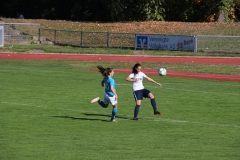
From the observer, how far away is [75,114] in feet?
67.6

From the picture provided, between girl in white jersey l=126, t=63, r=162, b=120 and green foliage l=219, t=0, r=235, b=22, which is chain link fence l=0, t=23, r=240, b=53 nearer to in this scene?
green foliage l=219, t=0, r=235, b=22

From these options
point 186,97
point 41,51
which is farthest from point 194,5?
point 186,97

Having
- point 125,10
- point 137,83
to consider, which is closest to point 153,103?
point 137,83

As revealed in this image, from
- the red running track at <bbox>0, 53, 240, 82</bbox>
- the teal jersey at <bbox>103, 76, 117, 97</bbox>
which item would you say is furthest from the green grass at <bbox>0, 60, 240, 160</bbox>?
the red running track at <bbox>0, 53, 240, 82</bbox>

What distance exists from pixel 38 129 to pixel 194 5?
A: 188 ft

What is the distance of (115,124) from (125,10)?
178 ft

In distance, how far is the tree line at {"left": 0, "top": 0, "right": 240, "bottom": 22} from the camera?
7044cm

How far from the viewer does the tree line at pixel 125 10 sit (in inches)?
2773

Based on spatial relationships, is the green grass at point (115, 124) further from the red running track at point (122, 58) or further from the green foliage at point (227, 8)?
the green foliage at point (227, 8)

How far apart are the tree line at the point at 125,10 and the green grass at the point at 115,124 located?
3970 cm

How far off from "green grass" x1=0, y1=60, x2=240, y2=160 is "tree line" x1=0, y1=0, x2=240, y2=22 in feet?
130

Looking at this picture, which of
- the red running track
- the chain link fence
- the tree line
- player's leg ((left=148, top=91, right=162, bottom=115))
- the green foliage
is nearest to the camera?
player's leg ((left=148, top=91, right=162, bottom=115))

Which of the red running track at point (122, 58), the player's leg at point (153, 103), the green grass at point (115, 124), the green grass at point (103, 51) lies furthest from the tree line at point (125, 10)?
the player's leg at point (153, 103)

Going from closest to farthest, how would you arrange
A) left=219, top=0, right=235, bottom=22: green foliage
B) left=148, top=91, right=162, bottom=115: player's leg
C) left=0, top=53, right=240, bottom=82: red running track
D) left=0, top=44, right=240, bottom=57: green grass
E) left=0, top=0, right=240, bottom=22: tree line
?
left=148, top=91, right=162, bottom=115: player's leg < left=0, top=53, right=240, bottom=82: red running track < left=0, top=44, right=240, bottom=57: green grass < left=219, top=0, right=235, bottom=22: green foliage < left=0, top=0, right=240, bottom=22: tree line
